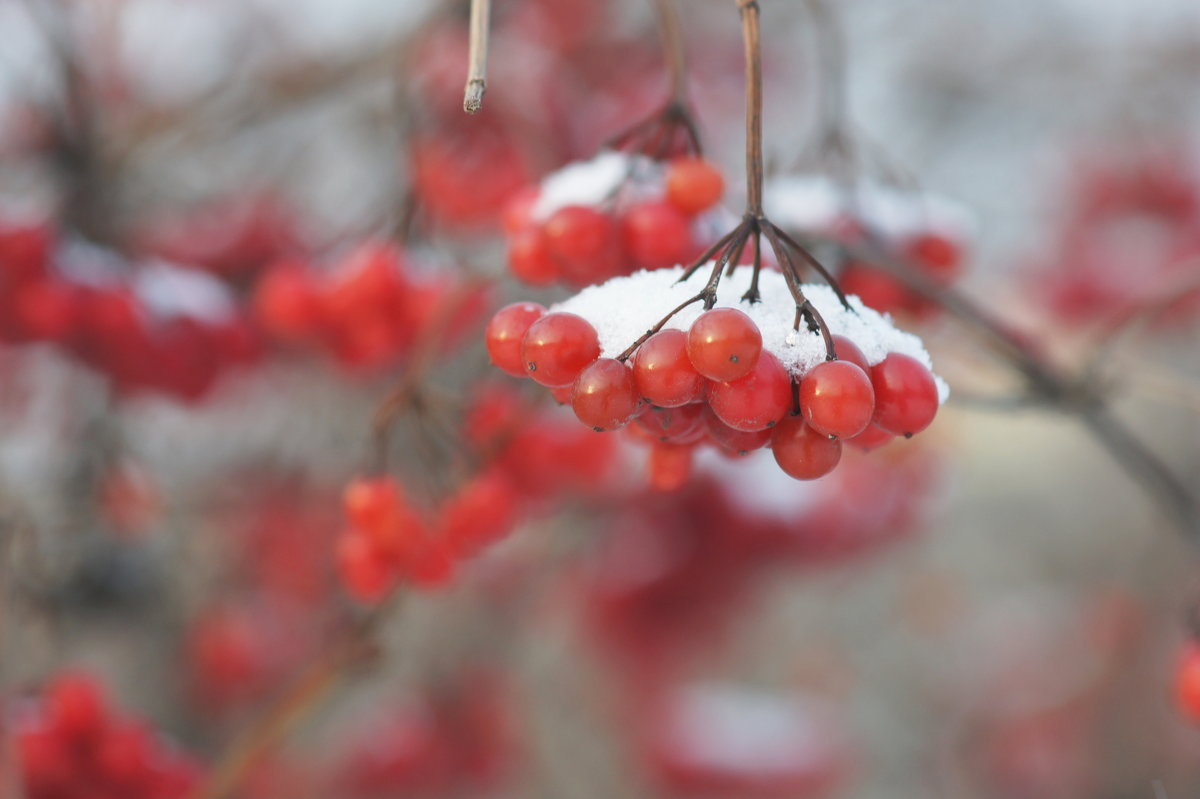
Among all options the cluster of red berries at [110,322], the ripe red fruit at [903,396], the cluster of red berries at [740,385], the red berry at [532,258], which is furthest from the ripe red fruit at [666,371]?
the cluster of red berries at [110,322]

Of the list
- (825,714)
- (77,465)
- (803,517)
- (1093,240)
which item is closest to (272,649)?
(77,465)

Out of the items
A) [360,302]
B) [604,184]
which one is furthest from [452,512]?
[604,184]

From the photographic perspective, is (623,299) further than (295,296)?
No

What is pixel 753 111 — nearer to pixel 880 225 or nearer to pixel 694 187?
pixel 694 187

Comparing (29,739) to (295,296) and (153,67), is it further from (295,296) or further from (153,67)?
(153,67)

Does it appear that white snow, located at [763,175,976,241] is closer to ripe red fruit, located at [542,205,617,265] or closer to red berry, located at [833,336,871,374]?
ripe red fruit, located at [542,205,617,265]
